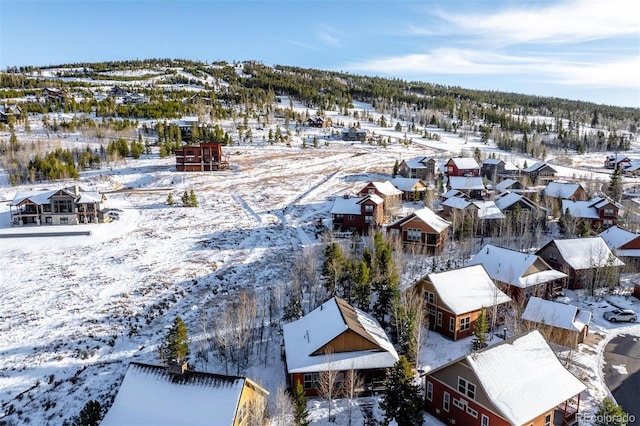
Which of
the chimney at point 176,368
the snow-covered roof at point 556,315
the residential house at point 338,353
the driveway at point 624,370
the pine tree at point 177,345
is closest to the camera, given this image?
the chimney at point 176,368

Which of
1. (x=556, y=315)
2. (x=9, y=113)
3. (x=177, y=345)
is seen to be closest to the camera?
(x=177, y=345)

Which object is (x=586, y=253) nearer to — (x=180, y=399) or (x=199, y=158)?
(x=180, y=399)

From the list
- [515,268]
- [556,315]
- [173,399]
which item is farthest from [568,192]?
[173,399]

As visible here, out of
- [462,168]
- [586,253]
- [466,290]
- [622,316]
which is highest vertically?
[462,168]

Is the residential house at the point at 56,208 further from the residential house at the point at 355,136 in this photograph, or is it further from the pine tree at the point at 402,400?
the residential house at the point at 355,136

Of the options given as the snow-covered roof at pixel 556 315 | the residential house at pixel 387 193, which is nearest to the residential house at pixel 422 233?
the residential house at pixel 387 193

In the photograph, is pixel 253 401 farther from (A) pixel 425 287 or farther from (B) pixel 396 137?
(B) pixel 396 137

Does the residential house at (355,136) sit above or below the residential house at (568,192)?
above
